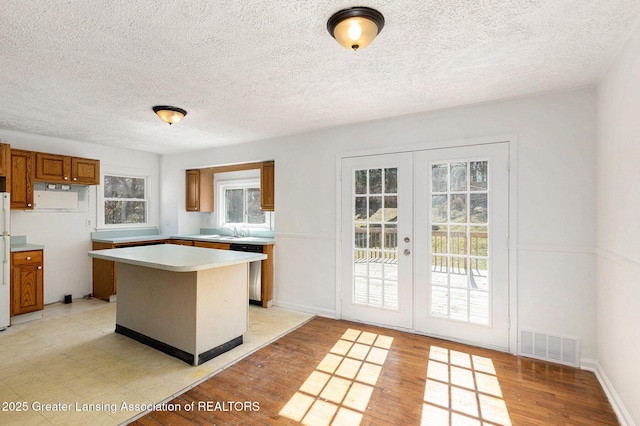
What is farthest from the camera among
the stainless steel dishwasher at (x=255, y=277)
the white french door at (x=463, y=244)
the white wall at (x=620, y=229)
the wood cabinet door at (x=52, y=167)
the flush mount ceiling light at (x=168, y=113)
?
the stainless steel dishwasher at (x=255, y=277)

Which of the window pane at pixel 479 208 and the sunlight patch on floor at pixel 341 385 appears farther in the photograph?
the window pane at pixel 479 208

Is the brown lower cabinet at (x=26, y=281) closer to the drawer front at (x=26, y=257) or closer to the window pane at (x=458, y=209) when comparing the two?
the drawer front at (x=26, y=257)

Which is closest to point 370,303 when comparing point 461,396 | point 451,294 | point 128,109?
point 451,294

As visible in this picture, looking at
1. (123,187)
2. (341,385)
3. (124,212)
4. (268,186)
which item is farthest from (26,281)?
(341,385)

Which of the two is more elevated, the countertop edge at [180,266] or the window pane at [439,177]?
the window pane at [439,177]

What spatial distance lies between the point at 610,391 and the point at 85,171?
249 inches

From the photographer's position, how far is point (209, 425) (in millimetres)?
1959

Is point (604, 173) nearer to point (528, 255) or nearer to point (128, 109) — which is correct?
point (528, 255)

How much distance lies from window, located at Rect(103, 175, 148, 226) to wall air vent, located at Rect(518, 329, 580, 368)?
591 cm

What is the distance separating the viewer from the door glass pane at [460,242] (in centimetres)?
311

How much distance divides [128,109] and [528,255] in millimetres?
4217

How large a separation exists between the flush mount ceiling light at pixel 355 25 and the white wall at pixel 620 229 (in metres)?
1.52

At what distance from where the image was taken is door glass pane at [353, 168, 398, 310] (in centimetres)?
357

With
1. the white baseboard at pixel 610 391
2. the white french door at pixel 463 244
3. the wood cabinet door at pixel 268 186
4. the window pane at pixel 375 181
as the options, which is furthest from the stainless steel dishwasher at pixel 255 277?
the white baseboard at pixel 610 391
